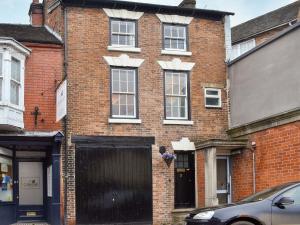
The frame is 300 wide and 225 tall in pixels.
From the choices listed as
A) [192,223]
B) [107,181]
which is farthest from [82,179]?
[192,223]

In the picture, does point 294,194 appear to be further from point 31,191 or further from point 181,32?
point 31,191

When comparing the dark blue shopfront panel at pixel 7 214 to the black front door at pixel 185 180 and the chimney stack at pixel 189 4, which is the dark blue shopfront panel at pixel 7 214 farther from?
the chimney stack at pixel 189 4

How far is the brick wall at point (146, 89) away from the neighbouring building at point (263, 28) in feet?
36.8

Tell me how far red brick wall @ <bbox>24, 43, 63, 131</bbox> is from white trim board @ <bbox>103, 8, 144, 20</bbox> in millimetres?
2306

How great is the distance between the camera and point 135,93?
20.8 metres

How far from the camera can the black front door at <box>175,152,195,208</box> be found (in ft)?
69.0

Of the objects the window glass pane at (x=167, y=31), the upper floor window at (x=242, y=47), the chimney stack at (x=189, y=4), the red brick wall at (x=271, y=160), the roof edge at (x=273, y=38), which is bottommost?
the red brick wall at (x=271, y=160)

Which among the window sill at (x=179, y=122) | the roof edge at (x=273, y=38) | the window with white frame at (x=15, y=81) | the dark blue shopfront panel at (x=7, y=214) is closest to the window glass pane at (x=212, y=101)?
the window sill at (x=179, y=122)

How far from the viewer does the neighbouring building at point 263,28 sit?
33281mm

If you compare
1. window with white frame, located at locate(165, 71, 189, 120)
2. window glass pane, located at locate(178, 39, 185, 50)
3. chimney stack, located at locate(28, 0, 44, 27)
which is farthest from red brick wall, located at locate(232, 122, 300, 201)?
chimney stack, located at locate(28, 0, 44, 27)

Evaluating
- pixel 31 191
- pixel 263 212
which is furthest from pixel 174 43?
pixel 263 212

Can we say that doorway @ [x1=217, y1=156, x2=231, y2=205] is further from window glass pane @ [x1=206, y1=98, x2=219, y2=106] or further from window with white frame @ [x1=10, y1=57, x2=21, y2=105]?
Answer: window with white frame @ [x1=10, y1=57, x2=21, y2=105]

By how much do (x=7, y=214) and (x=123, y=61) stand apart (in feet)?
22.2

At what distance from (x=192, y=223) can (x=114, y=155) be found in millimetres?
8452
